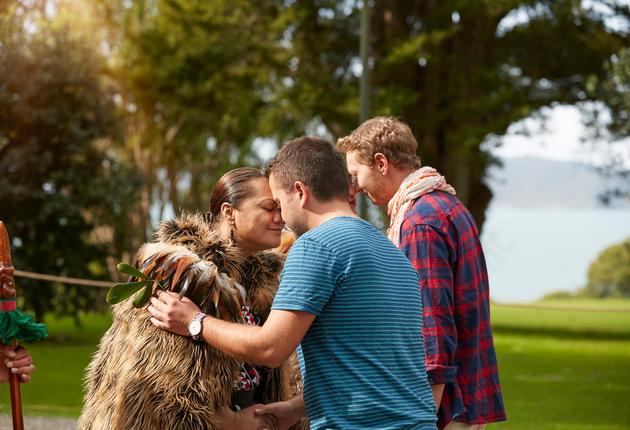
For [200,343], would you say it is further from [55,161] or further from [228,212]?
[55,161]

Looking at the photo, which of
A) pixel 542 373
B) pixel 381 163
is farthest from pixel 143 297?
pixel 542 373

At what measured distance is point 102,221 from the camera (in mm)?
21719

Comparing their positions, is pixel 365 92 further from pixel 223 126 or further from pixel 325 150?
pixel 325 150

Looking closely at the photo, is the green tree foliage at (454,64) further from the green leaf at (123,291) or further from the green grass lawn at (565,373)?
the green leaf at (123,291)

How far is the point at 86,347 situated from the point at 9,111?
5.13 m

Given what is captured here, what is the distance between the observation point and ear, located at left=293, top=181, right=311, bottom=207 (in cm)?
302

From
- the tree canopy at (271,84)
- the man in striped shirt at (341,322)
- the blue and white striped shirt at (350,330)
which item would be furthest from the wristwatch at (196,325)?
the tree canopy at (271,84)

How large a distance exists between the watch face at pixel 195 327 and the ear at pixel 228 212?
74 cm

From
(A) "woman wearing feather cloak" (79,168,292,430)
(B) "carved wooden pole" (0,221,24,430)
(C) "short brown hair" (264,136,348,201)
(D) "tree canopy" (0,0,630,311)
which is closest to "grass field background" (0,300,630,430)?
(D) "tree canopy" (0,0,630,311)

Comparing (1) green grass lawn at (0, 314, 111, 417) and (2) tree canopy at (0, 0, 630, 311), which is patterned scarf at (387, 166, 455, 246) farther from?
(2) tree canopy at (0, 0, 630, 311)

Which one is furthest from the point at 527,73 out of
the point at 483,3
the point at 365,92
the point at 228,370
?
the point at 228,370

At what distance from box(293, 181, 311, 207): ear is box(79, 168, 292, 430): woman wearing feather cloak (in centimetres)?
62

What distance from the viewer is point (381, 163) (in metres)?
3.97

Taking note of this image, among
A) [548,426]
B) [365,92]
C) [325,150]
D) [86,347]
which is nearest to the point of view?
[325,150]
